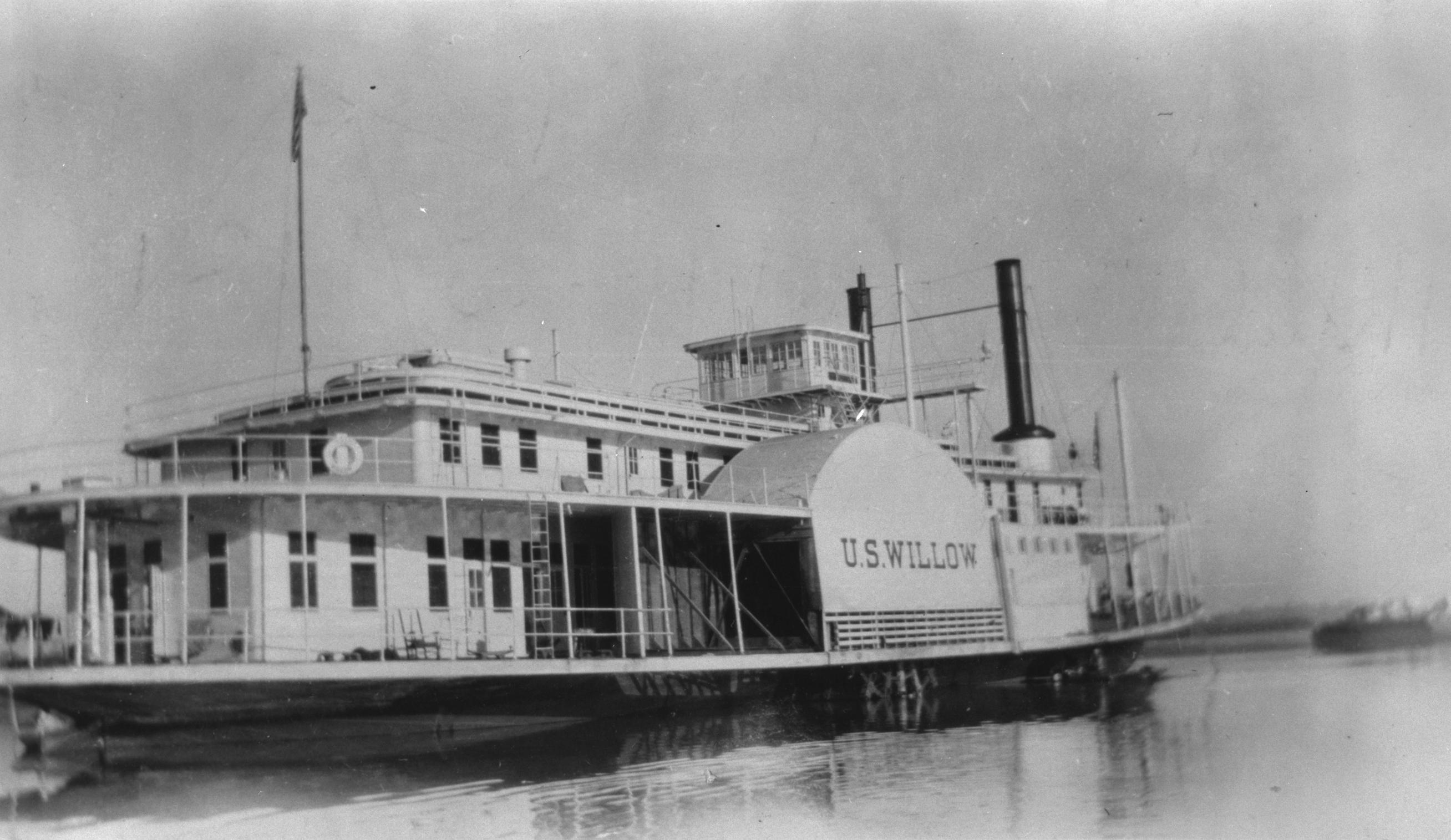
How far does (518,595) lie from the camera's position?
2555 cm

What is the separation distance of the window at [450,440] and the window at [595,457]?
336cm

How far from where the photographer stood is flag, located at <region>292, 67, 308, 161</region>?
23.3 meters

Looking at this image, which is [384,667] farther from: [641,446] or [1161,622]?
[1161,622]

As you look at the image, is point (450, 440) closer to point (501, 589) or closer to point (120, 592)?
point (501, 589)

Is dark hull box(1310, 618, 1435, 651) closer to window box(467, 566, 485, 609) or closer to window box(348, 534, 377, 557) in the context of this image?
window box(467, 566, 485, 609)

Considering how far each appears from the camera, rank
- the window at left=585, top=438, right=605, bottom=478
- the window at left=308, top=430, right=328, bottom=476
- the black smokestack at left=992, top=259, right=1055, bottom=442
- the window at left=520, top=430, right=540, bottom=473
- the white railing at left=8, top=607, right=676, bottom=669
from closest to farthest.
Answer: the white railing at left=8, top=607, right=676, bottom=669 → the window at left=308, top=430, right=328, bottom=476 → the window at left=520, top=430, right=540, bottom=473 → the window at left=585, top=438, right=605, bottom=478 → the black smokestack at left=992, top=259, right=1055, bottom=442

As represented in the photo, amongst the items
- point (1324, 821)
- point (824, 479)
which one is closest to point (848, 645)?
point (824, 479)

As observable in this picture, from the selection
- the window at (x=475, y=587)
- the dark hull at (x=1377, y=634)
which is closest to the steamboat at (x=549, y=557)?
the window at (x=475, y=587)

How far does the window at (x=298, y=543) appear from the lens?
22562mm

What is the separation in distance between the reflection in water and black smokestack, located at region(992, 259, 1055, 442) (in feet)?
54.2

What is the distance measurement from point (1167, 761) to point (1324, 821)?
4149mm

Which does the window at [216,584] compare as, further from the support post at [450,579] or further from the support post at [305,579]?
the support post at [450,579]

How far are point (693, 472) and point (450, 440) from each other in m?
7.48

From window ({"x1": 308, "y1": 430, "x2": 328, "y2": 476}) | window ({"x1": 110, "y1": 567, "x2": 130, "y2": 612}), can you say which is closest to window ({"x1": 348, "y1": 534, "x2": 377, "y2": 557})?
window ({"x1": 308, "y1": 430, "x2": 328, "y2": 476})
